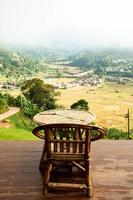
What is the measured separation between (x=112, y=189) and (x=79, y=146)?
51 cm

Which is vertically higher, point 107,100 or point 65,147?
point 65,147

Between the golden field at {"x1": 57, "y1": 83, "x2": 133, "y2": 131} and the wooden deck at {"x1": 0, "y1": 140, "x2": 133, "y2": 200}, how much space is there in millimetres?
29984

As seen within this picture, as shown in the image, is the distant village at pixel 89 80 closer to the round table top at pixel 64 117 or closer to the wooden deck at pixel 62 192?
the wooden deck at pixel 62 192

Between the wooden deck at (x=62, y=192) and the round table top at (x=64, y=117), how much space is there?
1.70 ft

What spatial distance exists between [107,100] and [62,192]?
50.6 meters

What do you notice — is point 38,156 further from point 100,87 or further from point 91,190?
point 100,87

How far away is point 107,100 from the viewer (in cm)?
5338

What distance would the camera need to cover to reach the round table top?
10.9 feet

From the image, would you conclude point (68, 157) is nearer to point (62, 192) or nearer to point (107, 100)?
point (62, 192)

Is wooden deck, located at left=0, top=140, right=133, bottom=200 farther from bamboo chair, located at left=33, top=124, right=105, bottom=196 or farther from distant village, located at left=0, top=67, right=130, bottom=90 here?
distant village, located at left=0, top=67, right=130, bottom=90

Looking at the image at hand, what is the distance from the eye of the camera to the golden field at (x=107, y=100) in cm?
3972

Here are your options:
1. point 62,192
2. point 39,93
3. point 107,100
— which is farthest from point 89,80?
point 62,192

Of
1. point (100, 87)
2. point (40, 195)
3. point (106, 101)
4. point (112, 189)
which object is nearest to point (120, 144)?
point (112, 189)

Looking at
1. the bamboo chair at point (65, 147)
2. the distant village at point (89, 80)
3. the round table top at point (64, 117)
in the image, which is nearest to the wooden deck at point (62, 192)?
the bamboo chair at point (65, 147)
